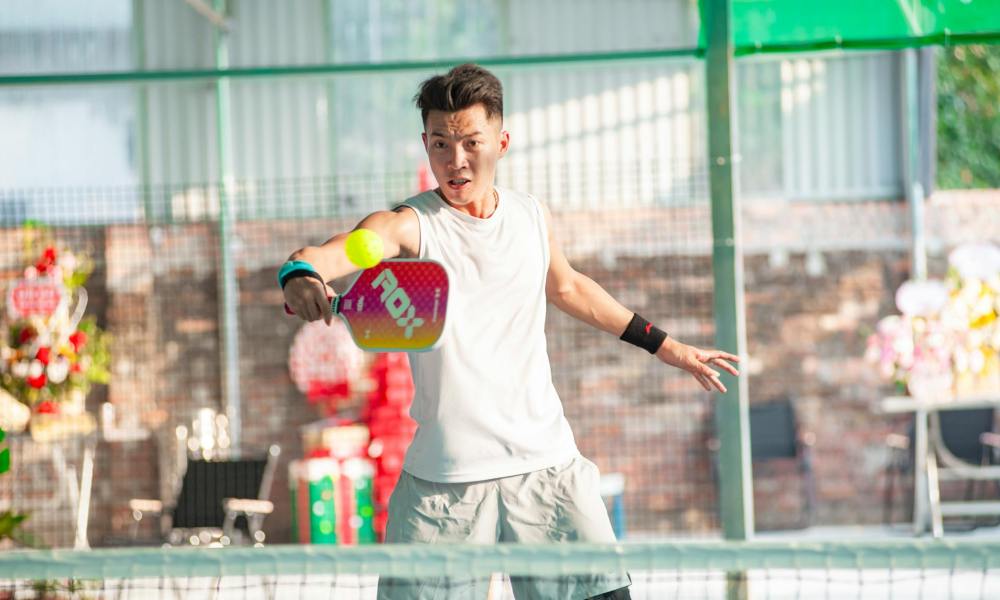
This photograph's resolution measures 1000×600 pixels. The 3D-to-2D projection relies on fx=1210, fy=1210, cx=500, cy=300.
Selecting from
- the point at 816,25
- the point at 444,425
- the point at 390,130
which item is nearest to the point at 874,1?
the point at 816,25

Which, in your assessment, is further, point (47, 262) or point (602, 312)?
point (47, 262)

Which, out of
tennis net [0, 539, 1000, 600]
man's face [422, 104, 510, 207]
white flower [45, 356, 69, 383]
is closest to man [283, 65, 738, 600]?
man's face [422, 104, 510, 207]

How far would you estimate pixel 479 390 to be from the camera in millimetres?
2635

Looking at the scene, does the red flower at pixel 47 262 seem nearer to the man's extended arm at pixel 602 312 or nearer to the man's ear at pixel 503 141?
the man's extended arm at pixel 602 312

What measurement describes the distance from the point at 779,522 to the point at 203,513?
4.29m

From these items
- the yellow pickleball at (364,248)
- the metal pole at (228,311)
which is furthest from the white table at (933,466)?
the yellow pickleball at (364,248)

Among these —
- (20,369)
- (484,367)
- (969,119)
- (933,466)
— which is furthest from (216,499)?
(969,119)

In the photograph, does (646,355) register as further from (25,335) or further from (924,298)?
(25,335)

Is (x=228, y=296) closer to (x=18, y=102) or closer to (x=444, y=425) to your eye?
(x=18, y=102)

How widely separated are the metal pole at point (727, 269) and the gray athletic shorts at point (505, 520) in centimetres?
83

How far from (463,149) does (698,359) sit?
83cm

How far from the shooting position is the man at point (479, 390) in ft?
8.59

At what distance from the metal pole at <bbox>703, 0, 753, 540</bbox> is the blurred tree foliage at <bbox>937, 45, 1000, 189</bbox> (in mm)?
10993

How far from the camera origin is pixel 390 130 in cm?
965
